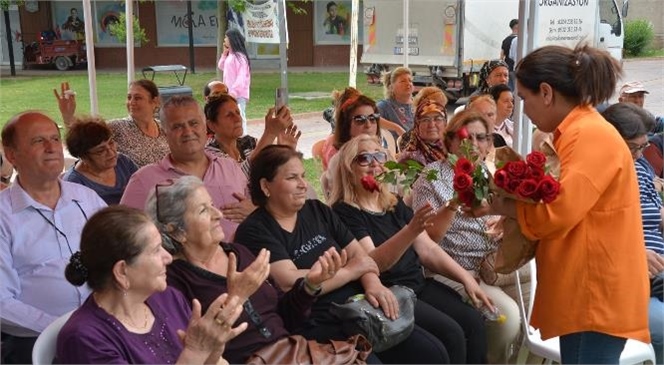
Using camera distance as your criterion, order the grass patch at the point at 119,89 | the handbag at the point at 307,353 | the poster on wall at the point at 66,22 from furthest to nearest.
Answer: the poster on wall at the point at 66,22, the grass patch at the point at 119,89, the handbag at the point at 307,353

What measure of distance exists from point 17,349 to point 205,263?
86 cm

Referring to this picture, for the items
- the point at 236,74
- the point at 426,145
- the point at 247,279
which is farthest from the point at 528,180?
the point at 236,74

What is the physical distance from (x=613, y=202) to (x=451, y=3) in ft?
39.7

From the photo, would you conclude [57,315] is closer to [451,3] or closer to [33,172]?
[33,172]

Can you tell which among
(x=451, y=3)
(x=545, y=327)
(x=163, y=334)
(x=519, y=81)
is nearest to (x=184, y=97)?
(x=163, y=334)

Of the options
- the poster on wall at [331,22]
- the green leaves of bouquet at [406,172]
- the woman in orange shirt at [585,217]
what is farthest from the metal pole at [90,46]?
the poster on wall at [331,22]

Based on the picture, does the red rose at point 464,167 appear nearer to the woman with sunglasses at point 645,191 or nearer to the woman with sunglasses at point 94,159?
the woman with sunglasses at point 645,191

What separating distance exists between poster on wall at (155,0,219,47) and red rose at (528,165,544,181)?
1873cm

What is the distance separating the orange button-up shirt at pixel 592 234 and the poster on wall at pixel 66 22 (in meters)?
17.7

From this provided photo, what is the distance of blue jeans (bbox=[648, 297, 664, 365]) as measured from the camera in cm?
311

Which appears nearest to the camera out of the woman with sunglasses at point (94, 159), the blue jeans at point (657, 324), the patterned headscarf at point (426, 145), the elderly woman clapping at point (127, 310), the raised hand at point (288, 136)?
the elderly woman clapping at point (127, 310)

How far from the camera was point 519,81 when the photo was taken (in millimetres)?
2209

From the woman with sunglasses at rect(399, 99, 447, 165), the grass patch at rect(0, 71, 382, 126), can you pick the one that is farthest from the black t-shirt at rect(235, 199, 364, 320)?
the grass patch at rect(0, 71, 382, 126)

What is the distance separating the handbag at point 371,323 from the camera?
9.18 ft
